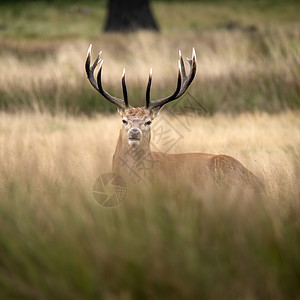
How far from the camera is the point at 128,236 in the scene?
2266 mm

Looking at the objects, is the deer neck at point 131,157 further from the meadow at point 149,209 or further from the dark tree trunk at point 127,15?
the dark tree trunk at point 127,15

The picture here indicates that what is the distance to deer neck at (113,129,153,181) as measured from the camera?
15.7 feet

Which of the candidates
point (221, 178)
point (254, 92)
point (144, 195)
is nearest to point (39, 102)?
point (254, 92)

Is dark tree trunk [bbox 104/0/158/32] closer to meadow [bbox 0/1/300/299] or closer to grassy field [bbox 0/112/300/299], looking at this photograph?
meadow [bbox 0/1/300/299]

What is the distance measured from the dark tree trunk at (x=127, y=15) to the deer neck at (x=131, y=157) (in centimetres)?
1320

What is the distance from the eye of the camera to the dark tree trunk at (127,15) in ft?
57.8

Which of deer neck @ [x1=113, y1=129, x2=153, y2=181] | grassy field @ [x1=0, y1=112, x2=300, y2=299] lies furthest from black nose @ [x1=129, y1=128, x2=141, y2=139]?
grassy field @ [x1=0, y1=112, x2=300, y2=299]

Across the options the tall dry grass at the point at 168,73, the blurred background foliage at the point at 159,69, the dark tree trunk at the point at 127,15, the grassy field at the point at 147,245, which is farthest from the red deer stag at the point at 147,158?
the dark tree trunk at the point at 127,15

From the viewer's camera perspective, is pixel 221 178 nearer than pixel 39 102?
Yes

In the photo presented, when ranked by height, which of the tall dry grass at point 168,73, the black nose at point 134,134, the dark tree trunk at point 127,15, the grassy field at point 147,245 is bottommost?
the grassy field at point 147,245

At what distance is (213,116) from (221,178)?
3.89 m

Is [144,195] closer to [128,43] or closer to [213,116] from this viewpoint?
[213,116]

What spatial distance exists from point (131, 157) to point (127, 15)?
13695 millimetres

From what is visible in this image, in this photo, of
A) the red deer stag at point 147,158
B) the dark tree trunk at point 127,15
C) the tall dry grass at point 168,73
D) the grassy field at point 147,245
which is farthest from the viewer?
the dark tree trunk at point 127,15
